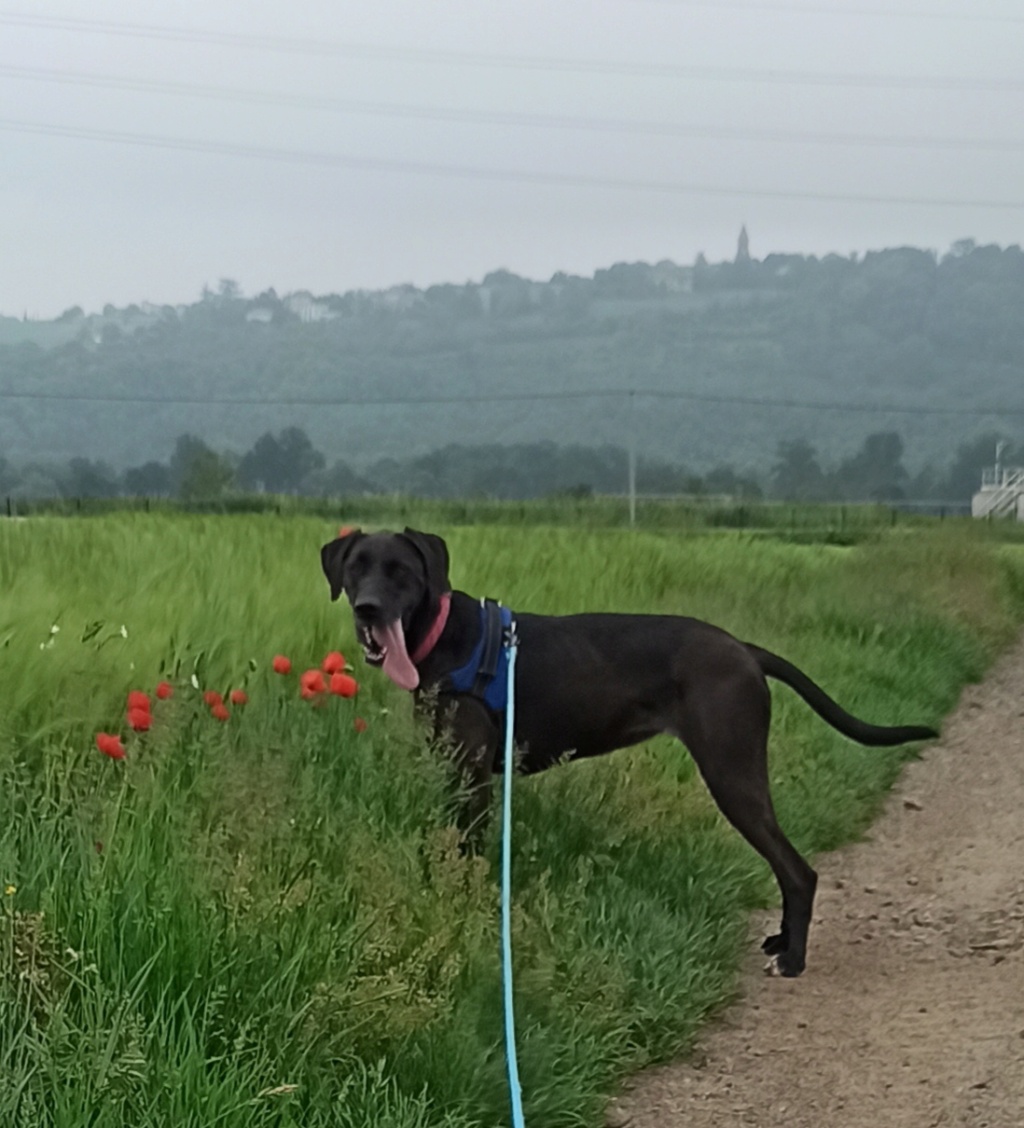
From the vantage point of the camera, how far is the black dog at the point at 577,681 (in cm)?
480

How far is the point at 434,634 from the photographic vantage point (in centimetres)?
491

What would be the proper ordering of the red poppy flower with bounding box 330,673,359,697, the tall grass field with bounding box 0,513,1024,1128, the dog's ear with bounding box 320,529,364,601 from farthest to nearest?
the dog's ear with bounding box 320,529,364,601 < the red poppy flower with bounding box 330,673,359,697 < the tall grass field with bounding box 0,513,1024,1128

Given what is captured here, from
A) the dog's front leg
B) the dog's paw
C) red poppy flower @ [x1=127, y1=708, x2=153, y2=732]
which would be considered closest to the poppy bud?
red poppy flower @ [x1=127, y1=708, x2=153, y2=732]

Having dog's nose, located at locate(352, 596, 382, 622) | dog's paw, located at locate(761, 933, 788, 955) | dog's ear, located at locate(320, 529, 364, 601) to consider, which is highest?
dog's ear, located at locate(320, 529, 364, 601)

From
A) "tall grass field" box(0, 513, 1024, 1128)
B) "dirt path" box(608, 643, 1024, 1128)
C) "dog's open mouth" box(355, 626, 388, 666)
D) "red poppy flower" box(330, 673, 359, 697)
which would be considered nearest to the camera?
"tall grass field" box(0, 513, 1024, 1128)

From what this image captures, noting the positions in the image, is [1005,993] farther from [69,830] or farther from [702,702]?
[69,830]

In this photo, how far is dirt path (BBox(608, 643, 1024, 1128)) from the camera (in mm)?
3648

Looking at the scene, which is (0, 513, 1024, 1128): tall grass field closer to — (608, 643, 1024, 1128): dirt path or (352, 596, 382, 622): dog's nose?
(608, 643, 1024, 1128): dirt path

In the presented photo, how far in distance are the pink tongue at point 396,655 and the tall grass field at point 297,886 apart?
0.18 meters

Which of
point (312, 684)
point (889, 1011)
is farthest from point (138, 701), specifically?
point (889, 1011)

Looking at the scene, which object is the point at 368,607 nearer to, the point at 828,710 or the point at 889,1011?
the point at 828,710

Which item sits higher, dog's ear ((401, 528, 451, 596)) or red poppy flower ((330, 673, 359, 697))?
dog's ear ((401, 528, 451, 596))

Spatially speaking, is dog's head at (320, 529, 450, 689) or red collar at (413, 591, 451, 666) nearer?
dog's head at (320, 529, 450, 689)

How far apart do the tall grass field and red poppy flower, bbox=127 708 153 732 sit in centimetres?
6
